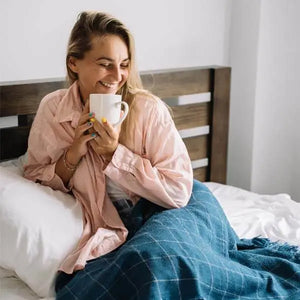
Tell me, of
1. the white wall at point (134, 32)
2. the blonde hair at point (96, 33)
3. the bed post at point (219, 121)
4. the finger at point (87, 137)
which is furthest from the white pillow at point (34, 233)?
the bed post at point (219, 121)

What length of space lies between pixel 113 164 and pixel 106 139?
8cm

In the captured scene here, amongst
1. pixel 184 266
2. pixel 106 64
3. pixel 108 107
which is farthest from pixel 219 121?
pixel 184 266

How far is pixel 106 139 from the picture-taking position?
1.65m

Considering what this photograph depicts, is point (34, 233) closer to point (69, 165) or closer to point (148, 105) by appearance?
point (69, 165)

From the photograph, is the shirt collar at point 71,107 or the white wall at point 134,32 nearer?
the shirt collar at point 71,107

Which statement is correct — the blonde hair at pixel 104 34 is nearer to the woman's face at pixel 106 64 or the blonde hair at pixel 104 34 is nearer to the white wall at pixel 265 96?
the woman's face at pixel 106 64

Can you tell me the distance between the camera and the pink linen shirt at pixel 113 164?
1684 millimetres

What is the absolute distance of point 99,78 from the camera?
1.73m

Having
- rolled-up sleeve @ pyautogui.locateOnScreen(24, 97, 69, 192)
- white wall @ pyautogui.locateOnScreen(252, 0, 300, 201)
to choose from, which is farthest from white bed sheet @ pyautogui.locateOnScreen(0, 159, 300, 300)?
white wall @ pyautogui.locateOnScreen(252, 0, 300, 201)

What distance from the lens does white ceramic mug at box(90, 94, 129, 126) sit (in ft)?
5.20

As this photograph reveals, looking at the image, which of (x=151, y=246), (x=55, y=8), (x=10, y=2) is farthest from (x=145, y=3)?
(x=151, y=246)

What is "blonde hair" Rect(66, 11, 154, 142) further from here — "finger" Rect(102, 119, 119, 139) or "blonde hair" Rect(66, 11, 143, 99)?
"finger" Rect(102, 119, 119, 139)

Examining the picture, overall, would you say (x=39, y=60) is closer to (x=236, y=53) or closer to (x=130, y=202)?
(x=130, y=202)

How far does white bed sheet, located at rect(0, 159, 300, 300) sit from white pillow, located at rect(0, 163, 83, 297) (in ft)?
0.40
